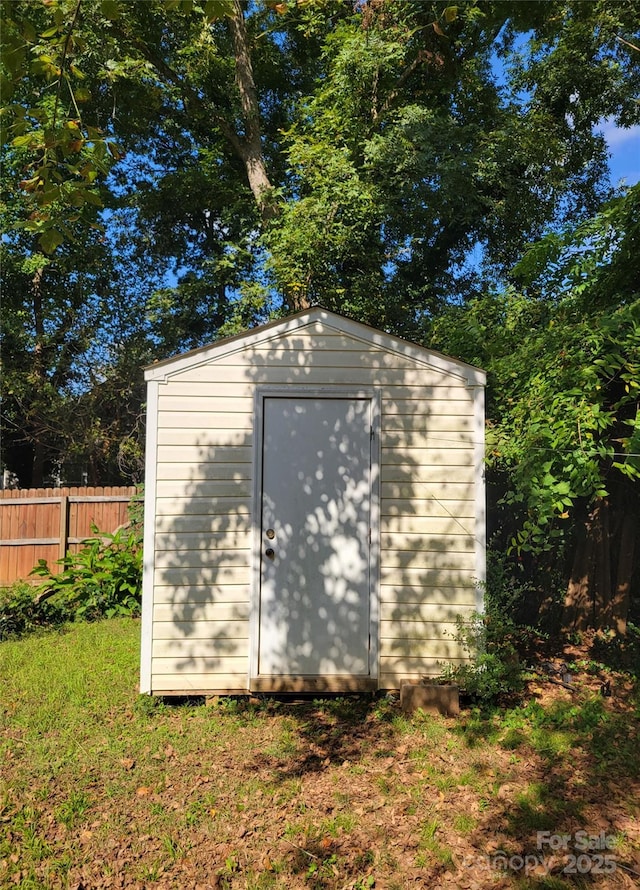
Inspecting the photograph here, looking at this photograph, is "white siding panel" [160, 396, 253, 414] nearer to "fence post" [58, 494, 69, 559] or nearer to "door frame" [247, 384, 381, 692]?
"door frame" [247, 384, 381, 692]

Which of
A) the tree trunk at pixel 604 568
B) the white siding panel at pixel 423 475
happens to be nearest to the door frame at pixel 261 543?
the white siding panel at pixel 423 475

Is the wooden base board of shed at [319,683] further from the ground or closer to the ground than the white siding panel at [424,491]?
closer to the ground

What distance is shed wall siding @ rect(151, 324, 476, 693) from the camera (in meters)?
4.69

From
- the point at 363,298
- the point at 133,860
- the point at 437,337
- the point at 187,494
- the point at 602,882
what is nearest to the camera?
the point at 602,882

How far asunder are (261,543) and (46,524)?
676 centimetres

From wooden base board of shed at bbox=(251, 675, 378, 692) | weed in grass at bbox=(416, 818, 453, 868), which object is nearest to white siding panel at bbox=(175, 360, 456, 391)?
wooden base board of shed at bbox=(251, 675, 378, 692)

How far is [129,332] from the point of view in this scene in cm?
1455

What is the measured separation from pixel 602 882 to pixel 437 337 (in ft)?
19.7

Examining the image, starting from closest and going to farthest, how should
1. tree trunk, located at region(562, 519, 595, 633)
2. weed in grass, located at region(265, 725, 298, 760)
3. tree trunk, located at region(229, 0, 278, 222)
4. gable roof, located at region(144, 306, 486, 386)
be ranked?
weed in grass, located at region(265, 725, 298, 760)
gable roof, located at region(144, 306, 486, 386)
tree trunk, located at region(562, 519, 595, 633)
tree trunk, located at region(229, 0, 278, 222)

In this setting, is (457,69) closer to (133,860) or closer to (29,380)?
(29,380)

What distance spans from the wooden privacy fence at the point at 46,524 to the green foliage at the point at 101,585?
1.67 metres

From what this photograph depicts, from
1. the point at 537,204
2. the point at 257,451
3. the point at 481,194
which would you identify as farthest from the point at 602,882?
→ the point at 537,204

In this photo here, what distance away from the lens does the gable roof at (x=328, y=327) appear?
4.84m

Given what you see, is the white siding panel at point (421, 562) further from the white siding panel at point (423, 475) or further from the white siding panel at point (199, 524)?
the white siding panel at point (199, 524)
